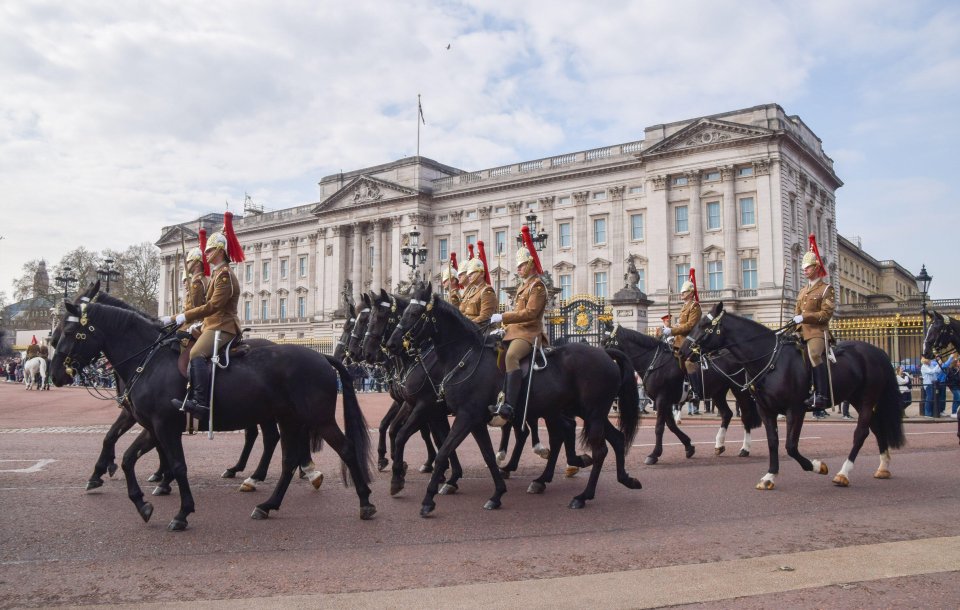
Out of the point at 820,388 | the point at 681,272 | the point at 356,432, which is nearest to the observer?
the point at 356,432

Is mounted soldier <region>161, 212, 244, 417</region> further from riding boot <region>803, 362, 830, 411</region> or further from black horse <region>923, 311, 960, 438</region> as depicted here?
black horse <region>923, 311, 960, 438</region>

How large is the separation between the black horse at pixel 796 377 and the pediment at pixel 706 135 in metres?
42.6

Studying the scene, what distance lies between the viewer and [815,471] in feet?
32.4

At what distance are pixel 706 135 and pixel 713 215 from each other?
5.59 m

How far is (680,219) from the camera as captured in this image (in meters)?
54.0

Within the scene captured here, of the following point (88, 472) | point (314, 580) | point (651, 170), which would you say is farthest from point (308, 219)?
point (314, 580)

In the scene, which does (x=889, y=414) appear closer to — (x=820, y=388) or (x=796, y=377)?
(x=820, y=388)

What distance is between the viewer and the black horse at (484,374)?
8.42 metres

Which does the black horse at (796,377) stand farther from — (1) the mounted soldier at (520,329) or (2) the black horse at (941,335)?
(2) the black horse at (941,335)

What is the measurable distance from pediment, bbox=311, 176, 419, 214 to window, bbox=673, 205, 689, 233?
77.5 ft

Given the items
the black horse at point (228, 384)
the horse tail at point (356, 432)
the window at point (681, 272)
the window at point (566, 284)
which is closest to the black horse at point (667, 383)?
the horse tail at point (356, 432)

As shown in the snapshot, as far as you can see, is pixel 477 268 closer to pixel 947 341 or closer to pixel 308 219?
pixel 947 341

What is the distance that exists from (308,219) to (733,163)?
43924 millimetres

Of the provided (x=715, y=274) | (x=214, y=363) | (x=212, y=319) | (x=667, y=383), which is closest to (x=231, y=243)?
(x=212, y=319)
